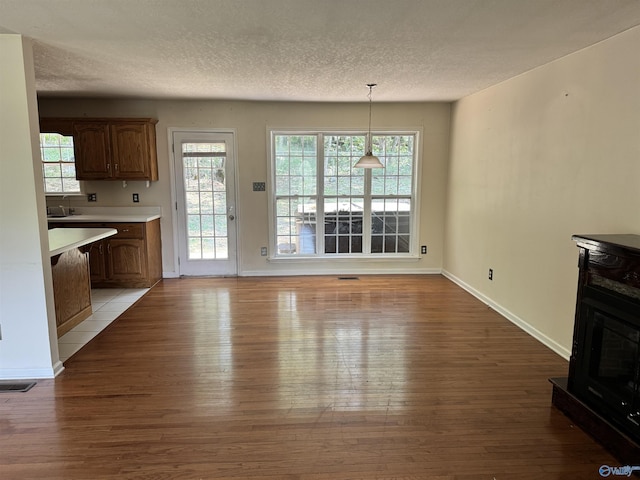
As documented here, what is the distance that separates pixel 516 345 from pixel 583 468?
152 cm

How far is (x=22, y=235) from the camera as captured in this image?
2.76m

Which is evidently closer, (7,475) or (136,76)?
(7,475)

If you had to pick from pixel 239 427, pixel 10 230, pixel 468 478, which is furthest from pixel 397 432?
pixel 10 230

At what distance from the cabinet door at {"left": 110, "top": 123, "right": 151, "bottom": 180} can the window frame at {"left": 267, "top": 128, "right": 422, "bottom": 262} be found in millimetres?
1591

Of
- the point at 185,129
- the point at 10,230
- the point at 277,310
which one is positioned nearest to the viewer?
the point at 10,230

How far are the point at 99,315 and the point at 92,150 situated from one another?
2.21 meters

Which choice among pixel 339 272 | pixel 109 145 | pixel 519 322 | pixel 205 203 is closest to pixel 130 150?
pixel 109 145

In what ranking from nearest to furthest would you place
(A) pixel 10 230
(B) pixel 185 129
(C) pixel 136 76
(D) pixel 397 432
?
(D) pixel 397 432, (A) pixel 10 230, (C) pixel 136 76, (B) pixel 185 129

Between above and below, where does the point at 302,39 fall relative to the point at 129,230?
above

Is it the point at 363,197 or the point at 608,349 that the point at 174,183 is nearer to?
the point at 363,197

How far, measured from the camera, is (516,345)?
3.43 meters

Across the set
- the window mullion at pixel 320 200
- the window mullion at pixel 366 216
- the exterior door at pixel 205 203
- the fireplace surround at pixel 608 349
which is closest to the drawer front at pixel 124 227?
the exterior door at pixel 205 203

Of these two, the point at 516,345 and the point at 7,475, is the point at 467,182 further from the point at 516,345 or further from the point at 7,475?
the point at 7,475

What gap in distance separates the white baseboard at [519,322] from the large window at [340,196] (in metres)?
1.20
